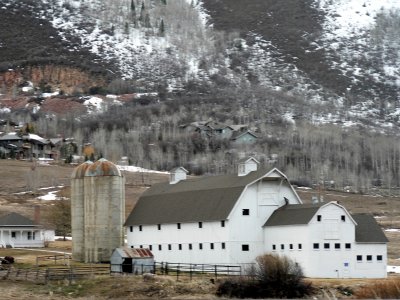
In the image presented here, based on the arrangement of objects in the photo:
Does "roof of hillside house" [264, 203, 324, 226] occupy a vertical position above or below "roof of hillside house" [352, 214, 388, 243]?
above

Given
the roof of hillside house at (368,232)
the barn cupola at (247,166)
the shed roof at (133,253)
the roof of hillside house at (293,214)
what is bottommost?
the shed roof at (133,253)

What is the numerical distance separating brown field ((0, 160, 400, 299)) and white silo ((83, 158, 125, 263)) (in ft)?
17.2

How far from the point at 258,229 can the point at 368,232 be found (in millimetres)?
8593

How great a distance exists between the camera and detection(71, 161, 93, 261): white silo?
81125 mm

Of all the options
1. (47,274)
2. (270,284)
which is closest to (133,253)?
(47,274)

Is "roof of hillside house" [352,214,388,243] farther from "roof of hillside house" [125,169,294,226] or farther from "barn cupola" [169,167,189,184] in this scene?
"barn cupola" [169,167,189,184]

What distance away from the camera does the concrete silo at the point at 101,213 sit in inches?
3147

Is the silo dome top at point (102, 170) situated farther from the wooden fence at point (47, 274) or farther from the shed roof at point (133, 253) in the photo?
the wooden fence at point (47, 274)

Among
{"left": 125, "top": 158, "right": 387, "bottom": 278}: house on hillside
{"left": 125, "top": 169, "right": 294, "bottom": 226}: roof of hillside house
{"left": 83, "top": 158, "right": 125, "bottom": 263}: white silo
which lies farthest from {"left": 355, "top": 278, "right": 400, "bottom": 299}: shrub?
{"left": 83, "top": 158, "right": 125, "bottom": 263}: white silo

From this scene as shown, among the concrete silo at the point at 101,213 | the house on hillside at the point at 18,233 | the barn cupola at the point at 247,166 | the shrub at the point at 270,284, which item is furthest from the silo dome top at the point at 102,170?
the shrub at the point at 270,284

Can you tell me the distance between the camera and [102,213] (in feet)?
264

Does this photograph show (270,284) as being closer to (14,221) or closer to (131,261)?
(131,261)

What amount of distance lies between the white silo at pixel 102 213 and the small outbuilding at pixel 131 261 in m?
8.73

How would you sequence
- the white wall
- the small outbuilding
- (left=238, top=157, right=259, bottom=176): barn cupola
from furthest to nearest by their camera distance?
1. (left=238, top=157, right=259, bottom=176): barn cupola
2. the white wall
3. the small outbuilding
